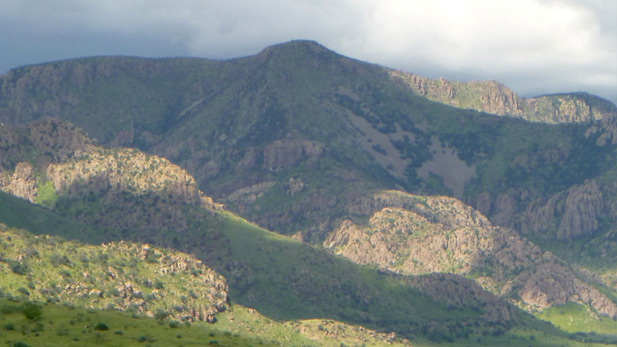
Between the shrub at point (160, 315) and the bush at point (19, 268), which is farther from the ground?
the bush at point (19, 268)

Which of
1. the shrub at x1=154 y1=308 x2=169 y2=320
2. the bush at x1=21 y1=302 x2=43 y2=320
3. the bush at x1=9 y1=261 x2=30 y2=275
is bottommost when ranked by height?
the shrub at x1=154 y1=308 x2=169 y2=320

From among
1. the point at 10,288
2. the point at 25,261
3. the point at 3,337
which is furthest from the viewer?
the point at 25,261

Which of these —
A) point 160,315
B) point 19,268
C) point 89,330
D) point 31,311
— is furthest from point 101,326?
point 19,268

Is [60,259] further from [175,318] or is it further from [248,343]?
[248,343]

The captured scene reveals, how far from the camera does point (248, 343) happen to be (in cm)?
14450

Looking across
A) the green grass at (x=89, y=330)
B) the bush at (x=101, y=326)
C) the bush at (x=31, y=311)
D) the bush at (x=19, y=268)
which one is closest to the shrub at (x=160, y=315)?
the green grass at (x=89, y=330)

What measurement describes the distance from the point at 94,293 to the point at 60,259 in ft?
36.2

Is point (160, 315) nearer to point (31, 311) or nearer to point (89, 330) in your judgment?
point (31, 311)

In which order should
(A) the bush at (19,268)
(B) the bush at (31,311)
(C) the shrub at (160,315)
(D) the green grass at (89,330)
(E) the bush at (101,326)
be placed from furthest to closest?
(A) the bush at (19,268) < (C) the shrub at (160,315) < (B) the bush at (31,311) < (E) the bush at (101,326) < (D) the green grass at (89,330)

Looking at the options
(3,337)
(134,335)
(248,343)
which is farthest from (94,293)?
(3,337)

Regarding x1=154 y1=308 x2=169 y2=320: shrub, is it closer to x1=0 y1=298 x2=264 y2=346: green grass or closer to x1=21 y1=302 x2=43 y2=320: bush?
x1=0 y1=298 x2=264 y2=346: green grass

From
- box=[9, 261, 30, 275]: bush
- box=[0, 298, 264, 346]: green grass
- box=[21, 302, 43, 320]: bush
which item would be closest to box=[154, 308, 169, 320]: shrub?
box=[0, 298, 264, 346]: green grass

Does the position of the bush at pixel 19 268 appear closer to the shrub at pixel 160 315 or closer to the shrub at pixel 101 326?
the shrub at pixel 160 315

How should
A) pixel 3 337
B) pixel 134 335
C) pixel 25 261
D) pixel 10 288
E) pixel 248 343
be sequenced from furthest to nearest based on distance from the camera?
1. pixel 25 261
2. pixel 10 288
3. pixel 248 343
4. pixel 134 335
5. pixel 3 337
